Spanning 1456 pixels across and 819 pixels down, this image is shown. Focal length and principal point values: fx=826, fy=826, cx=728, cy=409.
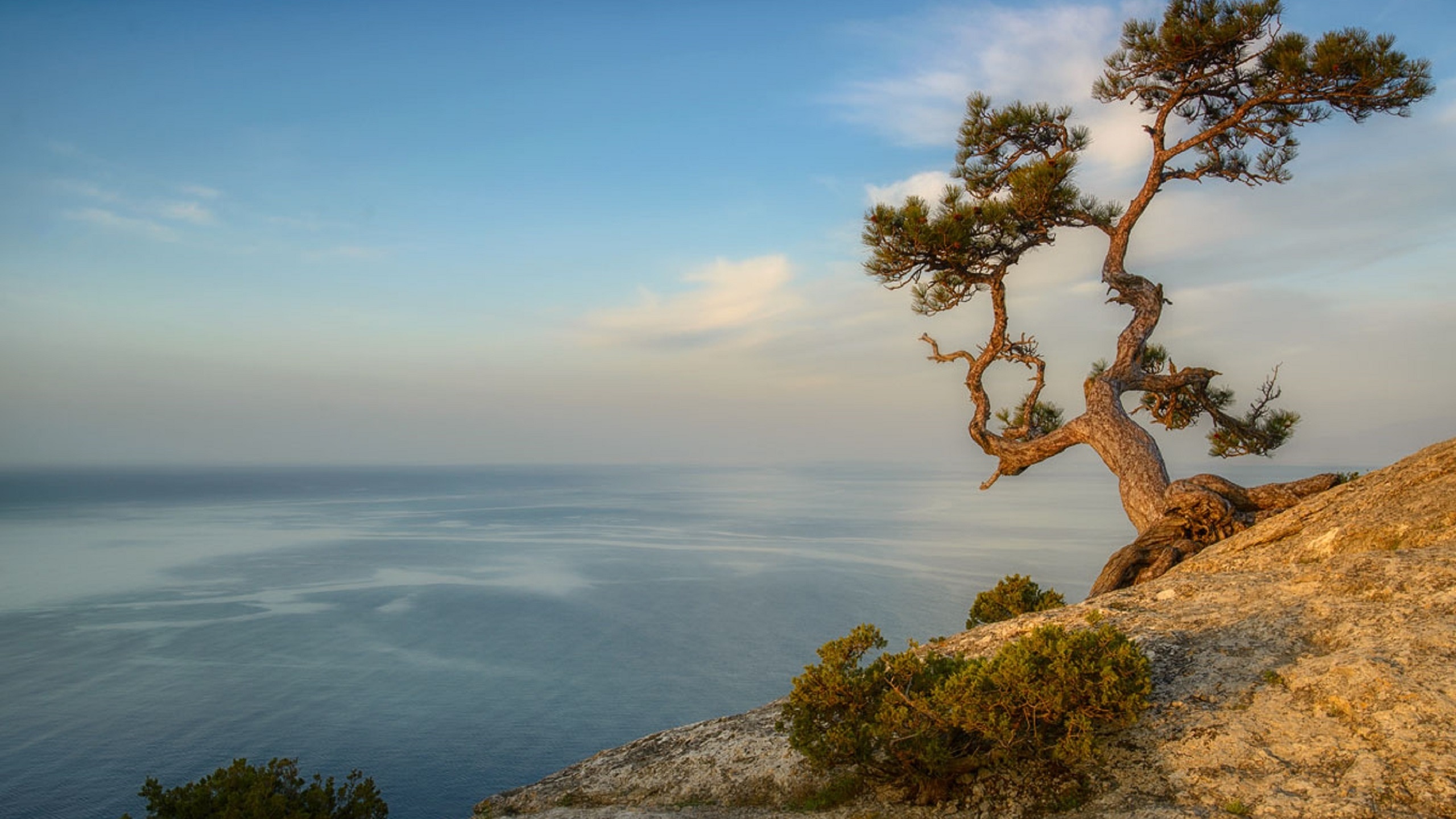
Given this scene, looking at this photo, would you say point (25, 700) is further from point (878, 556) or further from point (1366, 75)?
point (878, 556)

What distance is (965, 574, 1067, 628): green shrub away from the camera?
14.0m

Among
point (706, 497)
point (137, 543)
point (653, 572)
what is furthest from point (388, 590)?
point (706, 497)

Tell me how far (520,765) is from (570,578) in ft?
133

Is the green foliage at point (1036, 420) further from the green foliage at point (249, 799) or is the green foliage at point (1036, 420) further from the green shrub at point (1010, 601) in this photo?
the green foliage at point (249, 799)

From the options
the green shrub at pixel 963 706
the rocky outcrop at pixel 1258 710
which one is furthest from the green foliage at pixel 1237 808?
the green shrub at pixel 963 706

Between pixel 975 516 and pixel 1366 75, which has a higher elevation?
pixel 1366 75

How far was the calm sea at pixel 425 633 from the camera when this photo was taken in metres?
30.2

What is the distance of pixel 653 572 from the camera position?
72062 millimetres

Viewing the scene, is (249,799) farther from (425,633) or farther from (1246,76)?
(425,633)

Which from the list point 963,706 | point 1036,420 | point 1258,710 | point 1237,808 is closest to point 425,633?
point 1036,420

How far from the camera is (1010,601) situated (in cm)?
1411

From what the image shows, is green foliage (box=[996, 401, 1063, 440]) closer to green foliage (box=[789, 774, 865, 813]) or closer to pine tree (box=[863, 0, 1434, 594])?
pine tree (box=[863, 0, 1434, 594])

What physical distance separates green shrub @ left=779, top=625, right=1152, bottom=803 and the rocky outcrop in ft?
1.07

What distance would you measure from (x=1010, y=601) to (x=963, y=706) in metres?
7.57
